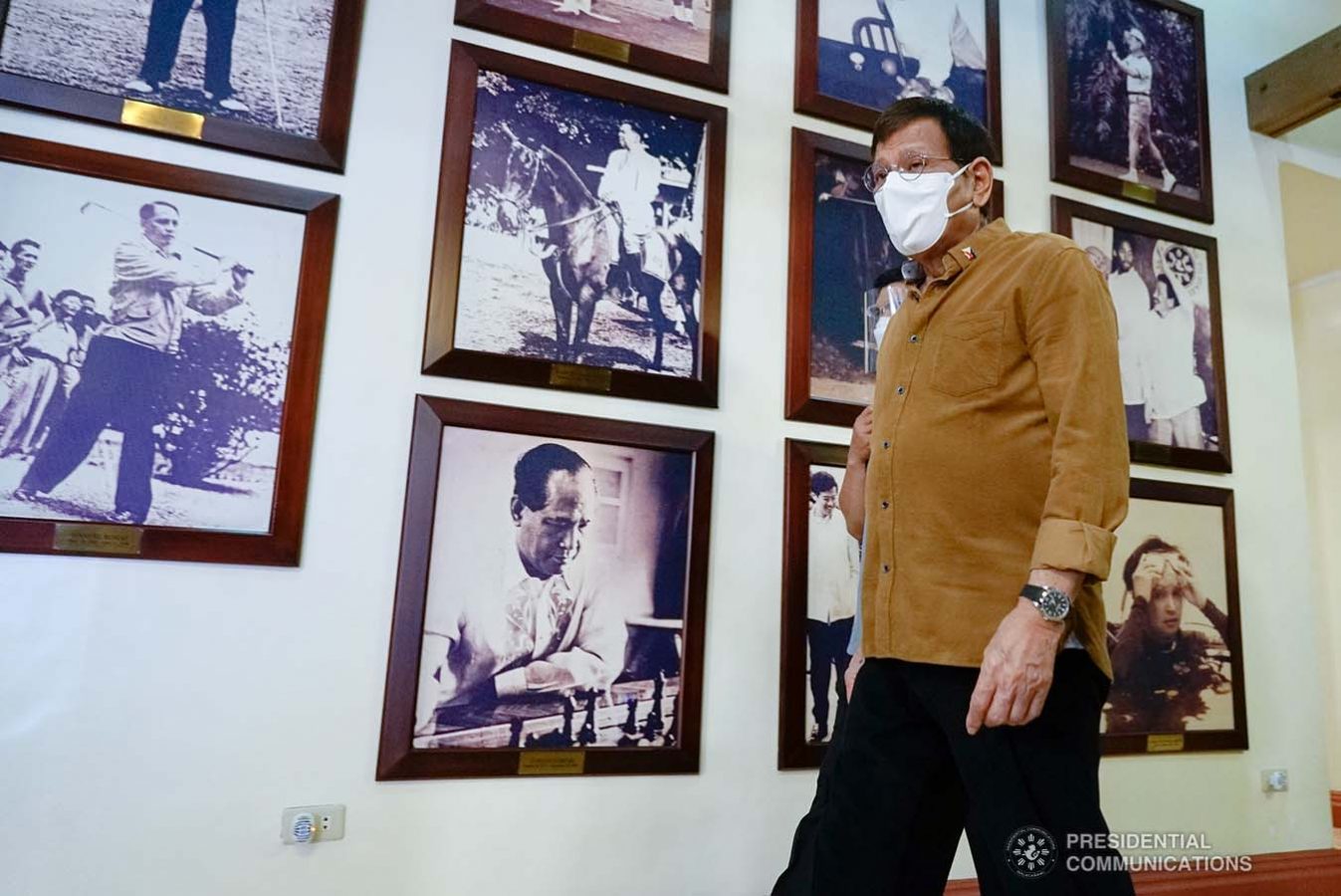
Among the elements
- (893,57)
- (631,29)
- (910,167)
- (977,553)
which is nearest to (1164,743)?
(977,553)

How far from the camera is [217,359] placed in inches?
73.0

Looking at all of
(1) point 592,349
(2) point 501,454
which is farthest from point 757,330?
(2) point 501,454

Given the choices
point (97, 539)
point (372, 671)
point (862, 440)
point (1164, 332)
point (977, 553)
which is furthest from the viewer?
point (1164, 332)

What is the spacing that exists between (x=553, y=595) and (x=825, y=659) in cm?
76

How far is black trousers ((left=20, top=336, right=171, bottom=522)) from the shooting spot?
1719 mm

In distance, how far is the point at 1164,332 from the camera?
2.88m

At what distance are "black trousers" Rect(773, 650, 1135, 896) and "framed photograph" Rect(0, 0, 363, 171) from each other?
172 cm

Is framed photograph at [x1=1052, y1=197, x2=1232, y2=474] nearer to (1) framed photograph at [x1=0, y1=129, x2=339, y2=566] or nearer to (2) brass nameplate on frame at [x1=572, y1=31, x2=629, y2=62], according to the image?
(2) brass nameplate on frame at [x1=572, y1=31, x2=629, y2=62]

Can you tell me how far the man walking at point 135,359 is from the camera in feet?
5.66

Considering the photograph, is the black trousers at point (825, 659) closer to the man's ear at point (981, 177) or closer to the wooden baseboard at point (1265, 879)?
the wooden baseboard at point (1265, 879)

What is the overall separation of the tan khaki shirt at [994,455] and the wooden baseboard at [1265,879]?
4.75 ft

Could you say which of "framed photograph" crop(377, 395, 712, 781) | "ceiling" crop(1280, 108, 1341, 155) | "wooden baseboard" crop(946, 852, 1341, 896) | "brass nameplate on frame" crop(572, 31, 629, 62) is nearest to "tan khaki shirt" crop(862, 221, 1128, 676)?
"framed photograph" crop(377, 395, 712, 781)

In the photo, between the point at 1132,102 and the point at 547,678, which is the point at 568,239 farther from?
the point at 1132,102

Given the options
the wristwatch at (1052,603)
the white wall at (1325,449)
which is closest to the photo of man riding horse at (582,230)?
the wristwatch at (1052,603)
